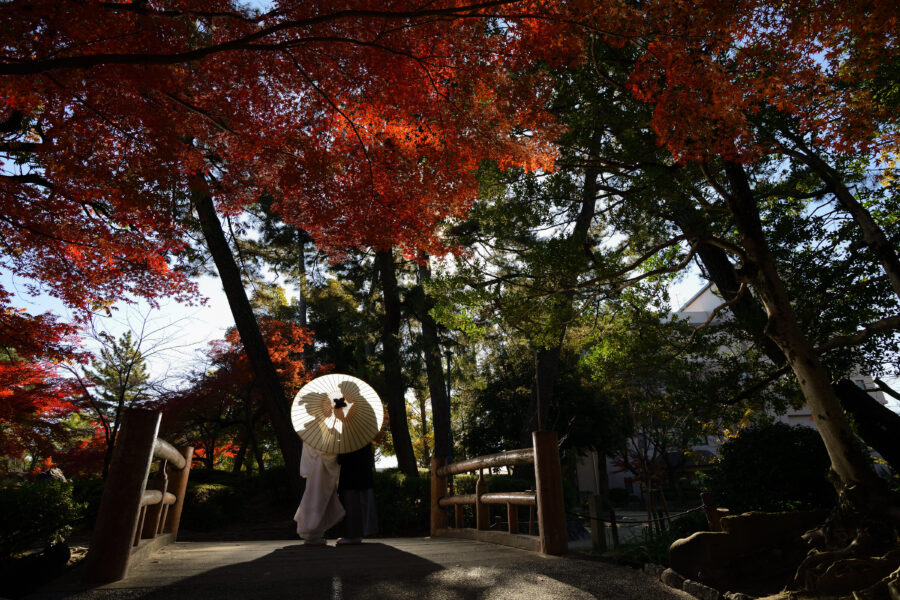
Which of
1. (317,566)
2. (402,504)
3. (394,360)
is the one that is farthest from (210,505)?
(317,566)

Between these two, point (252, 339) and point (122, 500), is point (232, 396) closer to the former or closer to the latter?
point (252, 339)

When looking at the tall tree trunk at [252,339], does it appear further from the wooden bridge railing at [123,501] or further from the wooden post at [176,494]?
the wooden bridge railing at [123,501]

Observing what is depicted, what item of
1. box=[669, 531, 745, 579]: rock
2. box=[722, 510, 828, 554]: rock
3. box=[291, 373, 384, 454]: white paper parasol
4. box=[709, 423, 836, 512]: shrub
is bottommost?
box=[669, 531, 745, 579]: rock

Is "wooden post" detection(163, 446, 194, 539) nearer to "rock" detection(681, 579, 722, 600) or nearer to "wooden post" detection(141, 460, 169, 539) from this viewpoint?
"wooden post" detection(141, 460, 169, 539)

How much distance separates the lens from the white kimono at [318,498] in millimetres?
5957

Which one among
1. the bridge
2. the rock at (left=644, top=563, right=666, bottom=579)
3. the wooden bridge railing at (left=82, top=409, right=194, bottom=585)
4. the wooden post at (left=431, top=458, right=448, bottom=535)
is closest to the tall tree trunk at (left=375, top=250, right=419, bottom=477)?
the wooden post at (left=431, top=458, right=448, bottom=535)

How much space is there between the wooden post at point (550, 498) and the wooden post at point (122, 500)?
292 centimetres

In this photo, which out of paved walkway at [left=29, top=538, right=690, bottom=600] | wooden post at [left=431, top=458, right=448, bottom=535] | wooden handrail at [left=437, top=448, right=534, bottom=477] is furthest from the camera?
wooden post at [left=431, top=458, right=448, bottom=535]

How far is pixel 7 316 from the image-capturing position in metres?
7.50

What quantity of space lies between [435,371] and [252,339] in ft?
15.7

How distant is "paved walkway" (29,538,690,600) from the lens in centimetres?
282

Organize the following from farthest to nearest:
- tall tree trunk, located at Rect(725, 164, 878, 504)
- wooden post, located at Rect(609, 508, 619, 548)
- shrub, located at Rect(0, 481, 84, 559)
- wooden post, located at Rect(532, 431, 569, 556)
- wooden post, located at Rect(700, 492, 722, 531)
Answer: shrub, located at Rect(0, 481, 84, 559), wooden post, located at Rect(609, 508, 619, 548), wooden post, located at Rect(700, 492, 722, 531), wooden post, located at Rect(532, 431, 569, 556), tall tree trunk, located at Rect(725, 164, 878, 504)

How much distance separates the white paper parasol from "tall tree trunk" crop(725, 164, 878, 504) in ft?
14.1

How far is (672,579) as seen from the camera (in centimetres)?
325
